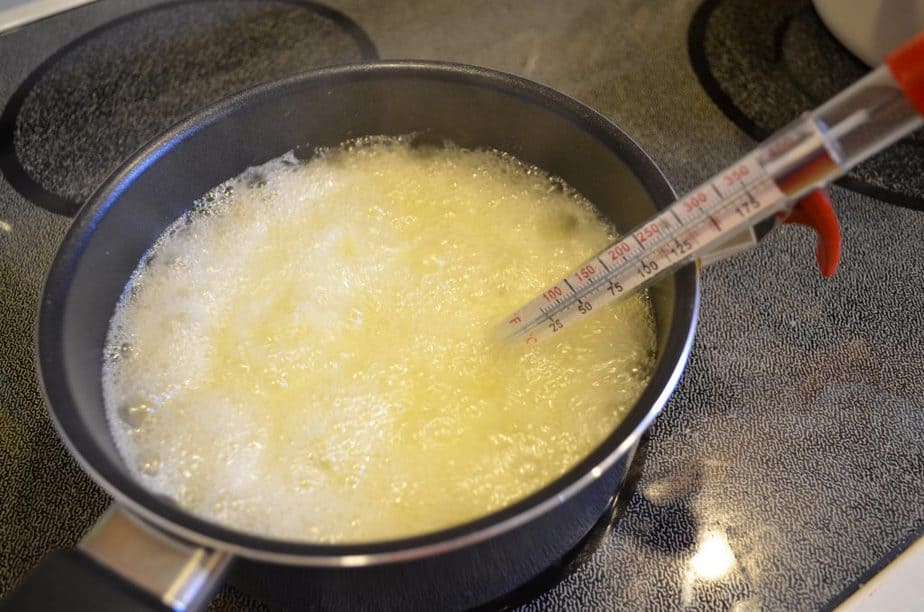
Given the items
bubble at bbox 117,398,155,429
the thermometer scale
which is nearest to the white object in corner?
bubble at bbox 117,398,155,429

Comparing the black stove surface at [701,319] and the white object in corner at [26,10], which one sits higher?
the white object in corner at [26,10]

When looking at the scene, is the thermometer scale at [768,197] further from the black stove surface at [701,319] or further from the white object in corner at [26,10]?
the white object in corner at [26,10]

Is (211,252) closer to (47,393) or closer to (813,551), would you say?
(47,393)

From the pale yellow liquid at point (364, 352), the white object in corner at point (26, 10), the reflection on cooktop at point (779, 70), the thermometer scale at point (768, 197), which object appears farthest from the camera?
the white object in corner at point (26, 10)

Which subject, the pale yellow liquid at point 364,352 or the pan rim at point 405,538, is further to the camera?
the pale yellow liquid at point 364,352

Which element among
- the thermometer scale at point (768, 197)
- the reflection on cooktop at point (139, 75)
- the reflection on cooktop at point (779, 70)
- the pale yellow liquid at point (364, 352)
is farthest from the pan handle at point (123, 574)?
the reflection on cooktop at point (779, 70)

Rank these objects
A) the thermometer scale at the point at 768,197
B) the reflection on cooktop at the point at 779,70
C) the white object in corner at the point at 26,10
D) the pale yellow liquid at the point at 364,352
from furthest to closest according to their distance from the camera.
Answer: the white object in corner at the point at 26,10
the reflection on cooktop at the point at 779,70
the pale yellow liquid at the point at 364,352
the thermometer scale at the point at 768,197

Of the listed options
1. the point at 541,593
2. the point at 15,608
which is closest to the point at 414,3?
the point at 541,593

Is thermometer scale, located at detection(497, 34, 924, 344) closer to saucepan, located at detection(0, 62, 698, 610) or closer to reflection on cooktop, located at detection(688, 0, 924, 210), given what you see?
saucepan, located at detection(0, 62, 698, 610)
